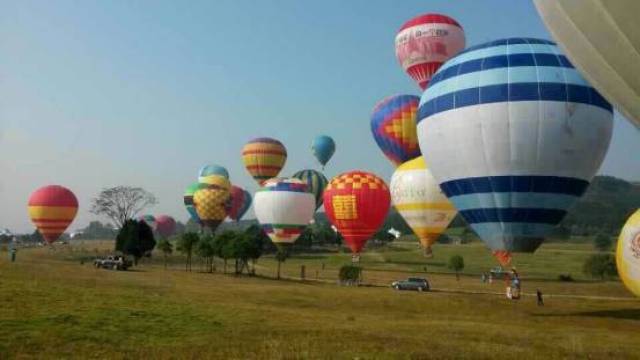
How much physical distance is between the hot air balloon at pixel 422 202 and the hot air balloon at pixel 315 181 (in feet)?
140

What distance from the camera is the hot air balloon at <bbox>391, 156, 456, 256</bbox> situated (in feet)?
172

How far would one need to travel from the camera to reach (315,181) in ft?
326

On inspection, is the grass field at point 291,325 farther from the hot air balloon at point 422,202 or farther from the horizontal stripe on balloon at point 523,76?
the hot air balloon at point 422,202

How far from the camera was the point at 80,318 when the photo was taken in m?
19.0

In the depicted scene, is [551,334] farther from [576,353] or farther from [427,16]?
[427,16]

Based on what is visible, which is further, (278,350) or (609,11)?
(278,350)

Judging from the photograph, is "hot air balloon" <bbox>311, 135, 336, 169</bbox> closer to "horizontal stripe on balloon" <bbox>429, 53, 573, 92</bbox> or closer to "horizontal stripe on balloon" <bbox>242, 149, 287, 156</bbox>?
"horizontal stripe on balloon" <bbox>242, 149, 287, 156</bbox>

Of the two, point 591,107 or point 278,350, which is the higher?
point 591,107

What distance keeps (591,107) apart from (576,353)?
1455cm

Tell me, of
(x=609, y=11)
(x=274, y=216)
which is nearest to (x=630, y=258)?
(x=609, y=11)

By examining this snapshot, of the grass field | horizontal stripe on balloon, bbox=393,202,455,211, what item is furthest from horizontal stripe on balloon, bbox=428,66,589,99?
horizontal stripe on balloon, bbox=393,202,455,211

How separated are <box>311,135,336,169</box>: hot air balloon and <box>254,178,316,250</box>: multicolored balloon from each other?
44775 millimetres

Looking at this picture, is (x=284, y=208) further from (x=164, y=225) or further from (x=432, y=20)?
(x=164, y=225)

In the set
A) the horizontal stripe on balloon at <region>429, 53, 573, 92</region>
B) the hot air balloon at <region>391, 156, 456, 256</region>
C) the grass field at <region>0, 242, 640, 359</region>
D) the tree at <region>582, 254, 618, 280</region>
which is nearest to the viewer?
the grass field at <region>0, 242, 640, 359</region>
